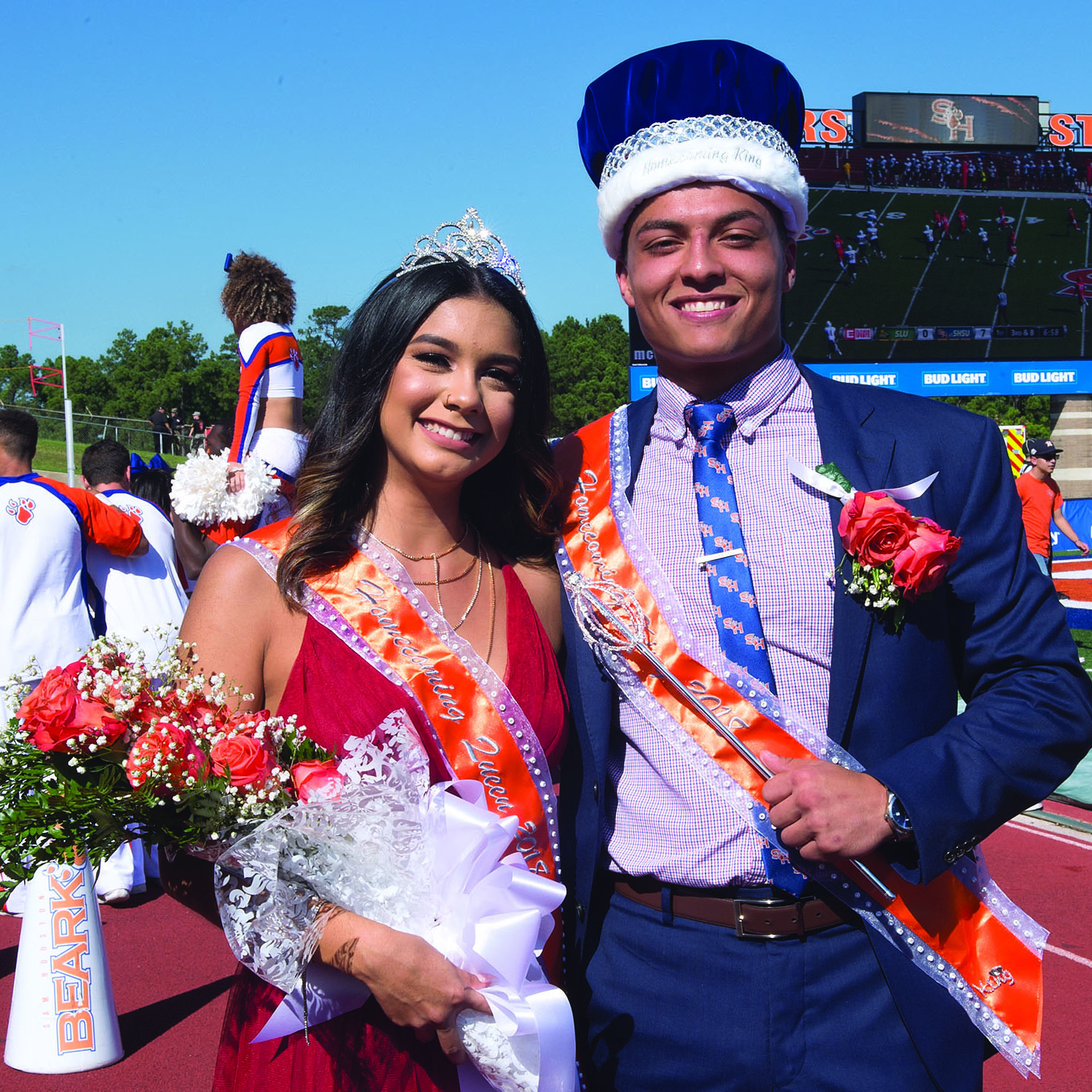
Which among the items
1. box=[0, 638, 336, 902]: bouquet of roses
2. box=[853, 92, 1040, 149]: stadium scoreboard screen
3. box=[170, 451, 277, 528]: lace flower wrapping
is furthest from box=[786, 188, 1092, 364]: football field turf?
box=[0, 638, 336, 902]: bouquet of roses

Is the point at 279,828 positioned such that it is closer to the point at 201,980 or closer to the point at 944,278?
the point at 201,980

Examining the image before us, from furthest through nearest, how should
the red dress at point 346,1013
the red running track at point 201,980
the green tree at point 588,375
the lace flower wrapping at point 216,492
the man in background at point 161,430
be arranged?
the green tree at point 588,375 < the man in background at point 161,430 < the lace flower wrapping at point 216,492 < the red running track at point 201,980 < the red dress at point 346,1013

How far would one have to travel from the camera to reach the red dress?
5.79 feet

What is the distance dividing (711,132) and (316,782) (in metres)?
1.34

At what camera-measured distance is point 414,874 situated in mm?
1655

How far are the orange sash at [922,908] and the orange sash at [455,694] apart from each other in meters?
0.23

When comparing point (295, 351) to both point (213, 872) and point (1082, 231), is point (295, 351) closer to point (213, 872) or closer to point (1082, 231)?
point (213, 872)

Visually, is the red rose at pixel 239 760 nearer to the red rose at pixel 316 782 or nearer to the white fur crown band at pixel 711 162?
the red rose at pixel 316 782

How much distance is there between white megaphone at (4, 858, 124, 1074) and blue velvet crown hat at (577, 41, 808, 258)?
261cm

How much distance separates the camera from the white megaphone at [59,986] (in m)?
3.45

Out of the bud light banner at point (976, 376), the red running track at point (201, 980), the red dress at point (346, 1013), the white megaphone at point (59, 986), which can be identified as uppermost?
the bud light banner at point (976, 376)

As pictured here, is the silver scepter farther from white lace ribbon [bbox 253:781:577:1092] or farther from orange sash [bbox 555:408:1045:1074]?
white lace ribbon [bbox 253:781:577:1092]

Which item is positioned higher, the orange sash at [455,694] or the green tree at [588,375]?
the green tree at [588,375]

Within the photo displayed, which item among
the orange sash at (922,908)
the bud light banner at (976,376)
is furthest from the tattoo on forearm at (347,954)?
the bud light banner at (976,376)
